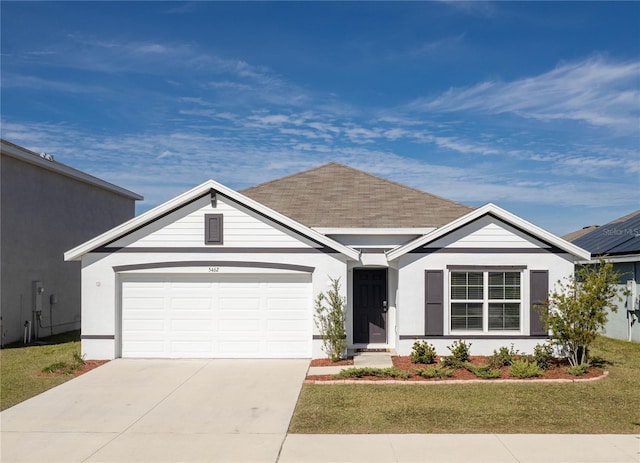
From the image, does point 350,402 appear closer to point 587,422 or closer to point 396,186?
point 587,422

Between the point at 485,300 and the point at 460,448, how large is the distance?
6.99m

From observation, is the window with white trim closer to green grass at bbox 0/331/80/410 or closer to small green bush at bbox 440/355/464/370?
small green bush at bbox 440/355/464/370

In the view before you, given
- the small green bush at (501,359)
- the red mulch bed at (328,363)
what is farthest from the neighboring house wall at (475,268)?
the red mulch bed at (328,363)

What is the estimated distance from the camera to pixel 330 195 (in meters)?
18.0

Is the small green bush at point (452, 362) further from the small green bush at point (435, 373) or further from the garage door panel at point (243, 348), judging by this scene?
the garage door panel at point (243, 348)

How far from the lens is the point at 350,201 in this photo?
1736cm

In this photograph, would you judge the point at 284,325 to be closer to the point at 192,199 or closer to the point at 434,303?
the point at 434,303

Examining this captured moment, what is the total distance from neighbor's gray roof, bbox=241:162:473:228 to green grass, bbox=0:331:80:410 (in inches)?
282

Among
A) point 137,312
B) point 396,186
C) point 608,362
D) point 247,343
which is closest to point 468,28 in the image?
point 396,186

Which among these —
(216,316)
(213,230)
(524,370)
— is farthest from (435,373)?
(213,230)

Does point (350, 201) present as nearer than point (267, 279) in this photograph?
No

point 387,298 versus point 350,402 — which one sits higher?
point 387,298

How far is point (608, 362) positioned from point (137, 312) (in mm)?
11725

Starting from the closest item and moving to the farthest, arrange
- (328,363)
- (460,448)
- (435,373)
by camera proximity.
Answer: (460,448)
(435,373)
(328,363)
